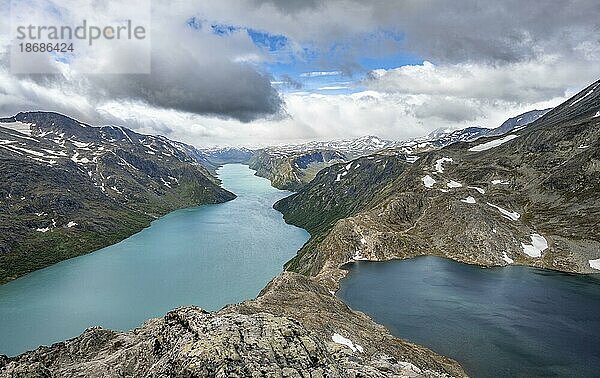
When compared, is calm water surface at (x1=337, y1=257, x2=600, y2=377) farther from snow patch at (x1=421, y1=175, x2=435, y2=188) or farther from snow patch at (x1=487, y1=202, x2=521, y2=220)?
snow patch at (x1=421, y1=175, x2=435, y2=188)

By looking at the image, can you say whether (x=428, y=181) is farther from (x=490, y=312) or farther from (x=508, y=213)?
(x=490, y=312)

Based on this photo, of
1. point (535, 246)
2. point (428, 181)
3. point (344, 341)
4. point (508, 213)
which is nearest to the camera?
point (344, 341)

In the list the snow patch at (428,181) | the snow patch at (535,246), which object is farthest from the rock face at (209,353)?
the snow patch at (428,181)

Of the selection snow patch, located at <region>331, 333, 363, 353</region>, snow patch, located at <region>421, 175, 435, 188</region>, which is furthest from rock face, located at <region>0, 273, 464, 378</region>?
snow patch, located at <region>421, 175, 435, 188</region>

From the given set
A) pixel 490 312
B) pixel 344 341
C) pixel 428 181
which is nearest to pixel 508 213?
pixel 428 181

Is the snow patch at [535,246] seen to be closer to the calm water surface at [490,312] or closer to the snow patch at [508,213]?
the calm water surface at [490,312]

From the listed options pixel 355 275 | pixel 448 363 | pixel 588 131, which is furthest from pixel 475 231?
pixel 588 131
